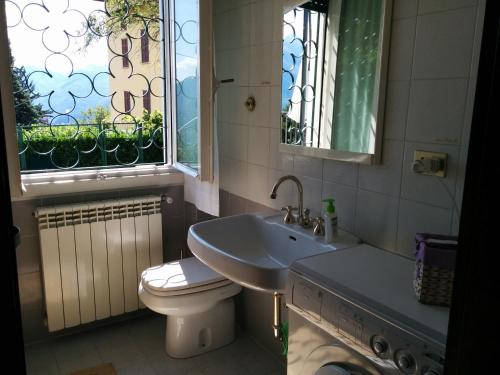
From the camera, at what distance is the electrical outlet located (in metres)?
1.26

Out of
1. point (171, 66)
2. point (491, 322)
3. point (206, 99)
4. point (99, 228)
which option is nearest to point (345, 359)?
point (491, 322)

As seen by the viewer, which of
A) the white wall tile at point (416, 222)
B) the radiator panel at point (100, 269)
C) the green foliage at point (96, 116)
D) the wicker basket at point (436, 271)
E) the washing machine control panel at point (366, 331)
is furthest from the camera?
the green foliage at point (96, 116)

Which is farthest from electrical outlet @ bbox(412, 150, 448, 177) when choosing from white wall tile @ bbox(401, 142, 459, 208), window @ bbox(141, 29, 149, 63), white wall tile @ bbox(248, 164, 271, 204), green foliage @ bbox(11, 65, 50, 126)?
green foliage @ bbox(11, 65, 50, 126)

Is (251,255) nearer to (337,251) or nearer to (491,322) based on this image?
(337,251)

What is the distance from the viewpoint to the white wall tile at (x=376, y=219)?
146 cm

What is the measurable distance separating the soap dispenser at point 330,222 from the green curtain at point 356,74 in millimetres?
229

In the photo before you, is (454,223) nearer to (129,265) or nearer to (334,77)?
(334,77)

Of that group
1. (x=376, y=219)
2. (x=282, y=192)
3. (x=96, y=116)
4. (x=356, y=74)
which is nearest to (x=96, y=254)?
(x=96, y=116)

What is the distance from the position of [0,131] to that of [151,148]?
7.52 feet

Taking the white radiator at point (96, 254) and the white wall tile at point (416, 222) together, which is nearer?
the white wall tile at point (416, 222)

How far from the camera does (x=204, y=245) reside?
160cm

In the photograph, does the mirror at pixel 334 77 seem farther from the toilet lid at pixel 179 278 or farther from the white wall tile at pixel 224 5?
the toilet lid at pixel 179 278

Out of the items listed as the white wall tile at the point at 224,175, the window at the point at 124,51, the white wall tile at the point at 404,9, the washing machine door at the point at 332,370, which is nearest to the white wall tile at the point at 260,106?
the white wall tile at the point at 224,175

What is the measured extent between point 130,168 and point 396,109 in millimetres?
1717
